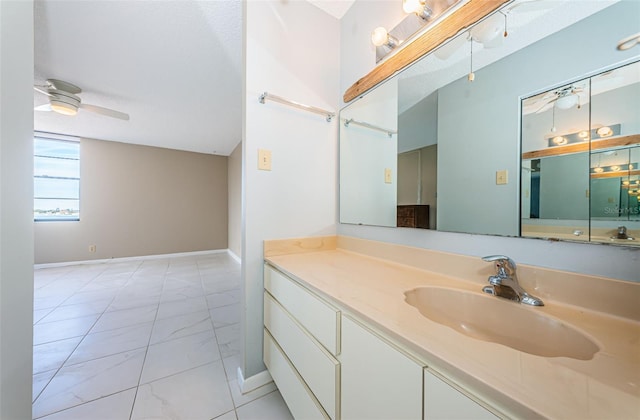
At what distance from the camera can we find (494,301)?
0.72m

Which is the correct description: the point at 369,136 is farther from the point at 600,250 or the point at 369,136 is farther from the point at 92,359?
the point at 92,359

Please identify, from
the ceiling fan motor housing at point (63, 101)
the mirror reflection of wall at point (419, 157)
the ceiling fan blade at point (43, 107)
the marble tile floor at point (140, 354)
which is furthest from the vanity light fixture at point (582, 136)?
the ceiling fan blade at point (43, 107)

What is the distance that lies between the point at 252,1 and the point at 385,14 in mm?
759

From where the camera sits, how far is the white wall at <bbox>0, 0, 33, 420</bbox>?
78cm

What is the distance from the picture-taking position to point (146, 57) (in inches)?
76.7

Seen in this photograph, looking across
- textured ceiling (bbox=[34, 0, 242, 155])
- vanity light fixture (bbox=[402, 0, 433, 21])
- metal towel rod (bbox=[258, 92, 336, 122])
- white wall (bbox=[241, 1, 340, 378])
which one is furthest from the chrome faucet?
textured ceiling (bbox=[34, 0, 242, 155])

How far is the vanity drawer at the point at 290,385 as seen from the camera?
→ 859 millimetres

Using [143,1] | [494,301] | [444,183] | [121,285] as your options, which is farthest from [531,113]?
[121,285]

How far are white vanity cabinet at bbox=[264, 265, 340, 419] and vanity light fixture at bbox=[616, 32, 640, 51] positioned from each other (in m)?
1.11

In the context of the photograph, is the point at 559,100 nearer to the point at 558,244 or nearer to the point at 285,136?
the point at 558,244

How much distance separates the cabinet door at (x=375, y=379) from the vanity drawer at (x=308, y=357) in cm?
6

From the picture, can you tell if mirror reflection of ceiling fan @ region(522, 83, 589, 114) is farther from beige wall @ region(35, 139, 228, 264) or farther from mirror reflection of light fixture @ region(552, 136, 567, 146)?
beige wall @ region(35, 139, 228, 264)

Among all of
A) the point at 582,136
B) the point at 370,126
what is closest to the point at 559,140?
the point at 582,136

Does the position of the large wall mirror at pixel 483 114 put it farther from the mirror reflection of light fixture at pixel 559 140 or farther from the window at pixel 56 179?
the window at pixel 56 179
